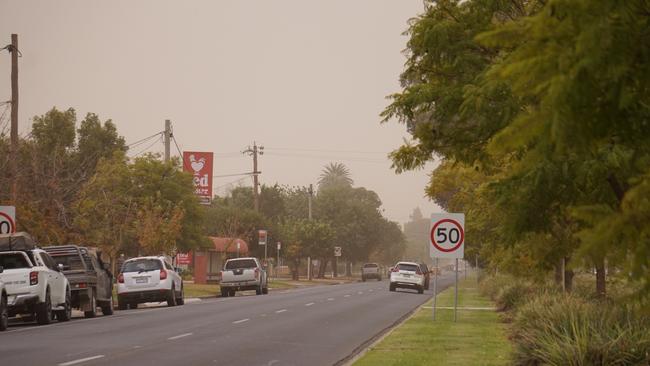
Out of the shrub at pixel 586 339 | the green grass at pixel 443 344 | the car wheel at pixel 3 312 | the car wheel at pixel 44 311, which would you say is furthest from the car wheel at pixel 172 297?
the shrub at pixel 586 339

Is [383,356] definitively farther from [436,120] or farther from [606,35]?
[606,35]

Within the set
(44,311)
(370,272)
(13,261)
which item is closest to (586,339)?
(44,311)

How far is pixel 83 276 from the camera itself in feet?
Answer: 91.8

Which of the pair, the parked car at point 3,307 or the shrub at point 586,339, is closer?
the shrub at point 586,339

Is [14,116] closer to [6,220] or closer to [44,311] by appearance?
[6,220]

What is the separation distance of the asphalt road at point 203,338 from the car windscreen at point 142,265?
3810 mm

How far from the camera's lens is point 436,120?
44.0 ft

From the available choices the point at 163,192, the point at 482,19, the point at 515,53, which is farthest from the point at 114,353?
the point at 163,192

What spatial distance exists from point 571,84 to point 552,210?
6.62 metres

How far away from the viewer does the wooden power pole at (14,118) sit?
105 feet

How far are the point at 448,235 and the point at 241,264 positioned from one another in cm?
2359

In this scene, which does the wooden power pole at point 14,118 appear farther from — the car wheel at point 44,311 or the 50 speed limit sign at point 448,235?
the 50 speed limit sign at point 448,235

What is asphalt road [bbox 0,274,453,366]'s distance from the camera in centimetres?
1556

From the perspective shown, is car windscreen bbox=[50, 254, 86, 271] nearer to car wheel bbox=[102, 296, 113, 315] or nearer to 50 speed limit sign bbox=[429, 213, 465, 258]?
car wheel bbox=[102, 296, 113, 315]
